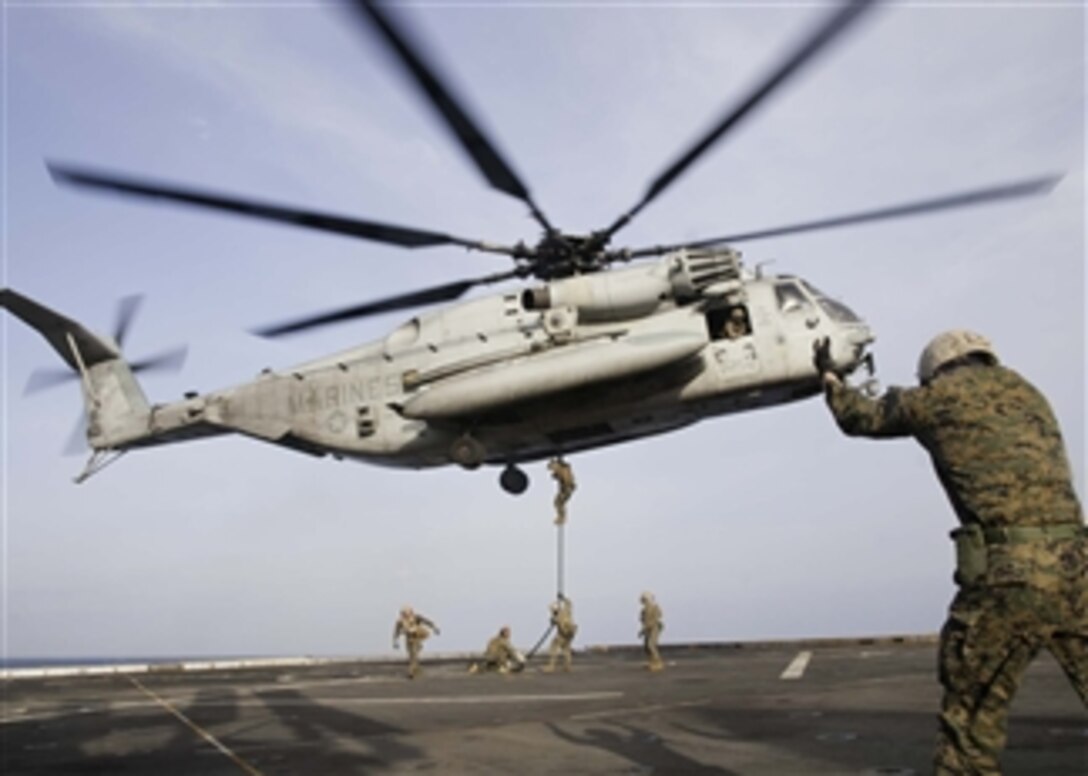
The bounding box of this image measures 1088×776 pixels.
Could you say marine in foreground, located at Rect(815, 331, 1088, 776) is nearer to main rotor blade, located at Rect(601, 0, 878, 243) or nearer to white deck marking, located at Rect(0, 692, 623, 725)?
main rotor blade, located at Rect(601, 0, 878, 243)

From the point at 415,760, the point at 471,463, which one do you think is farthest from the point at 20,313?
the point at 415,760

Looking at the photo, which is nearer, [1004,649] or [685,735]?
[1004,649]

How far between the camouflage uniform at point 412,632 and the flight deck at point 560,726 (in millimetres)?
4132

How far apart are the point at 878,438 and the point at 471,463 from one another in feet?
36.4

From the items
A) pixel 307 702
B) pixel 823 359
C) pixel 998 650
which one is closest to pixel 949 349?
pixel 823 359

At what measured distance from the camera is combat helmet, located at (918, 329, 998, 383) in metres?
4.34

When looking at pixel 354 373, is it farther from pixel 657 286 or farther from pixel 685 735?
pixel 685 735

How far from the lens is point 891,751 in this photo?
687 centimetres

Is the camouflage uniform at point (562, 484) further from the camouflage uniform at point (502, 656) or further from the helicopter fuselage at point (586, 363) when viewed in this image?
the camouflage uniform at point (502, 656)

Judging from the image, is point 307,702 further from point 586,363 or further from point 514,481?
point 586,363

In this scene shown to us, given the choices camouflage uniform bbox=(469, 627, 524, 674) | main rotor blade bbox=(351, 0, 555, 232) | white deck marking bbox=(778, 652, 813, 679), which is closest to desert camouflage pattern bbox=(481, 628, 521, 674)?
camouflage uniform bbox=(469, 627, 524, 674)

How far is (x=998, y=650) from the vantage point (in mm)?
3838

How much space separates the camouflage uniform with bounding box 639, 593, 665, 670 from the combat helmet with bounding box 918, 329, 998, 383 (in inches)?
590

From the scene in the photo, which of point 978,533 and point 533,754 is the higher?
point 978,533
